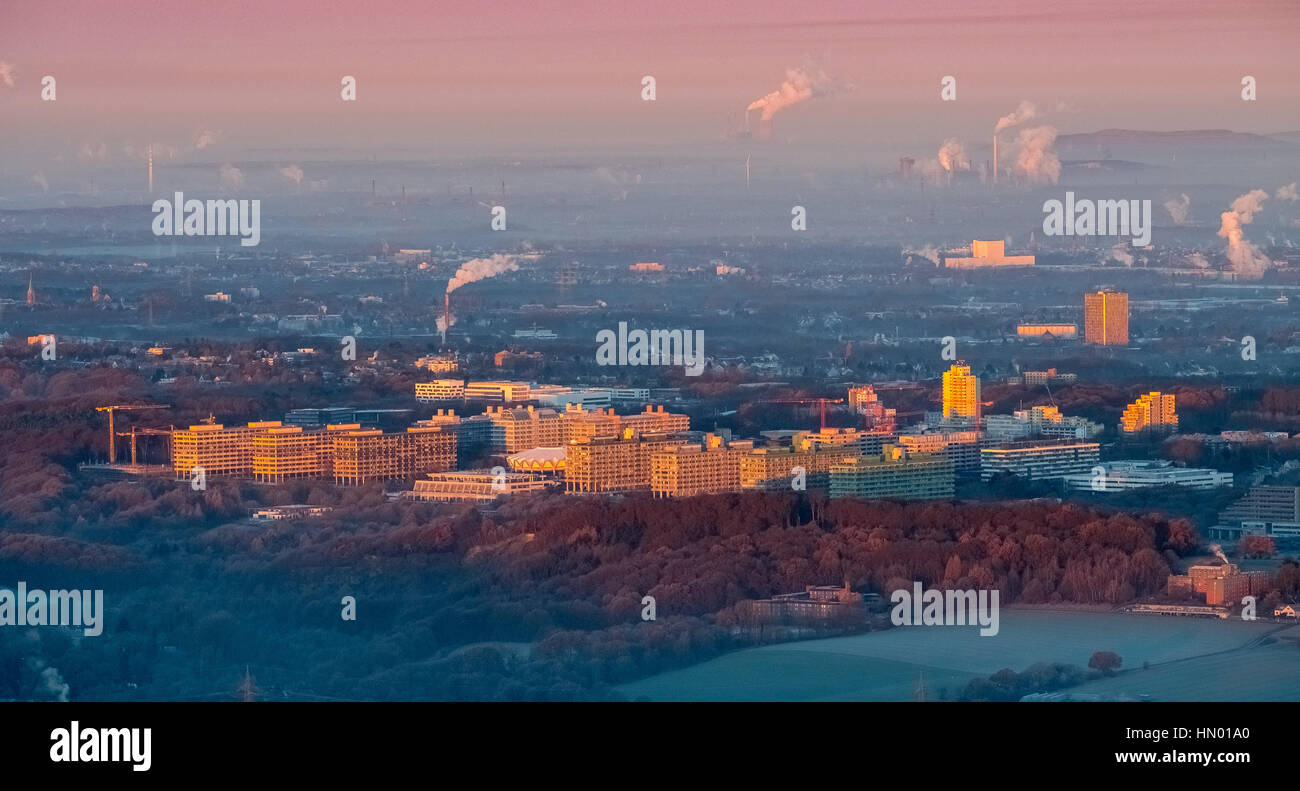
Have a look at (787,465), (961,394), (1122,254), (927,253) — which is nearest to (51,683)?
(787,465)

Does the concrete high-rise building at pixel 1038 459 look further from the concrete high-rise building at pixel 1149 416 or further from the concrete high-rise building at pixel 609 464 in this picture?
the concrete high-rise building at pixel 609 464

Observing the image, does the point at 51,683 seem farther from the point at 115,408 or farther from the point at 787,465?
the point at 115,408

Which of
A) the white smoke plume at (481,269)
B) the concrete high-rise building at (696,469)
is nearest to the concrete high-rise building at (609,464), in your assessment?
the concrete high-rise building at (696,469)

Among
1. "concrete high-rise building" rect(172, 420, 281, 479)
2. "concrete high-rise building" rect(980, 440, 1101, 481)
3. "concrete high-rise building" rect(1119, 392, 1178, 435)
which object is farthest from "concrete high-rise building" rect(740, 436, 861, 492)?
"concrete high-rise building" rect(172, 420, 281, 479)

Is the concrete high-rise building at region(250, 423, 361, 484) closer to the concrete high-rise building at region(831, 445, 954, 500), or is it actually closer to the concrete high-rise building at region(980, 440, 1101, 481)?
the concrete high-rise building at region(831, 445, 954, 500)

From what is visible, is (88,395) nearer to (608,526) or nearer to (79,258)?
(79,258)

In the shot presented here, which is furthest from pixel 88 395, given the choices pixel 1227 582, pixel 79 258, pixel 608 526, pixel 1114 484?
pixel 1227 582
